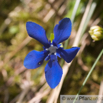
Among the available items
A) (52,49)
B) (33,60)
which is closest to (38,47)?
(52,49)

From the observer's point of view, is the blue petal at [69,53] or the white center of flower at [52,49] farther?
the white center of flower at [52,49]

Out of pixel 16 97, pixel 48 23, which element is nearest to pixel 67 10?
pixel 48 23

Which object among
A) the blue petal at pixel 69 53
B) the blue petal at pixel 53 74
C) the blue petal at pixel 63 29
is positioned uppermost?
the blue petal at pixel 63 29

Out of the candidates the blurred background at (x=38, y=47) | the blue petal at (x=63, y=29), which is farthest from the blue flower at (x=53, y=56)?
the blurred background at (x=38, y=47)

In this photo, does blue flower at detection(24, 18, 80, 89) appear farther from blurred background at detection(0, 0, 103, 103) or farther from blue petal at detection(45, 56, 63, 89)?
blurred background at detection(0, 0, 103, 103)

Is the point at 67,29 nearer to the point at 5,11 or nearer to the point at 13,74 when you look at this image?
the point at 13,74

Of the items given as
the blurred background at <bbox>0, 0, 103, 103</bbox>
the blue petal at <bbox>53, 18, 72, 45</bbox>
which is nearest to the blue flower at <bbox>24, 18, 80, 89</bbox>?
the blue petal at <bbox>53, 18, 72, 45</bbox>

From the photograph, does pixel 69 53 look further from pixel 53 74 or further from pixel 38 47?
pixel 38 47

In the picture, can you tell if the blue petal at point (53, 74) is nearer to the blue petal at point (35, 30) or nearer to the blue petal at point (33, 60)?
the blue petal at point (33, 60)
